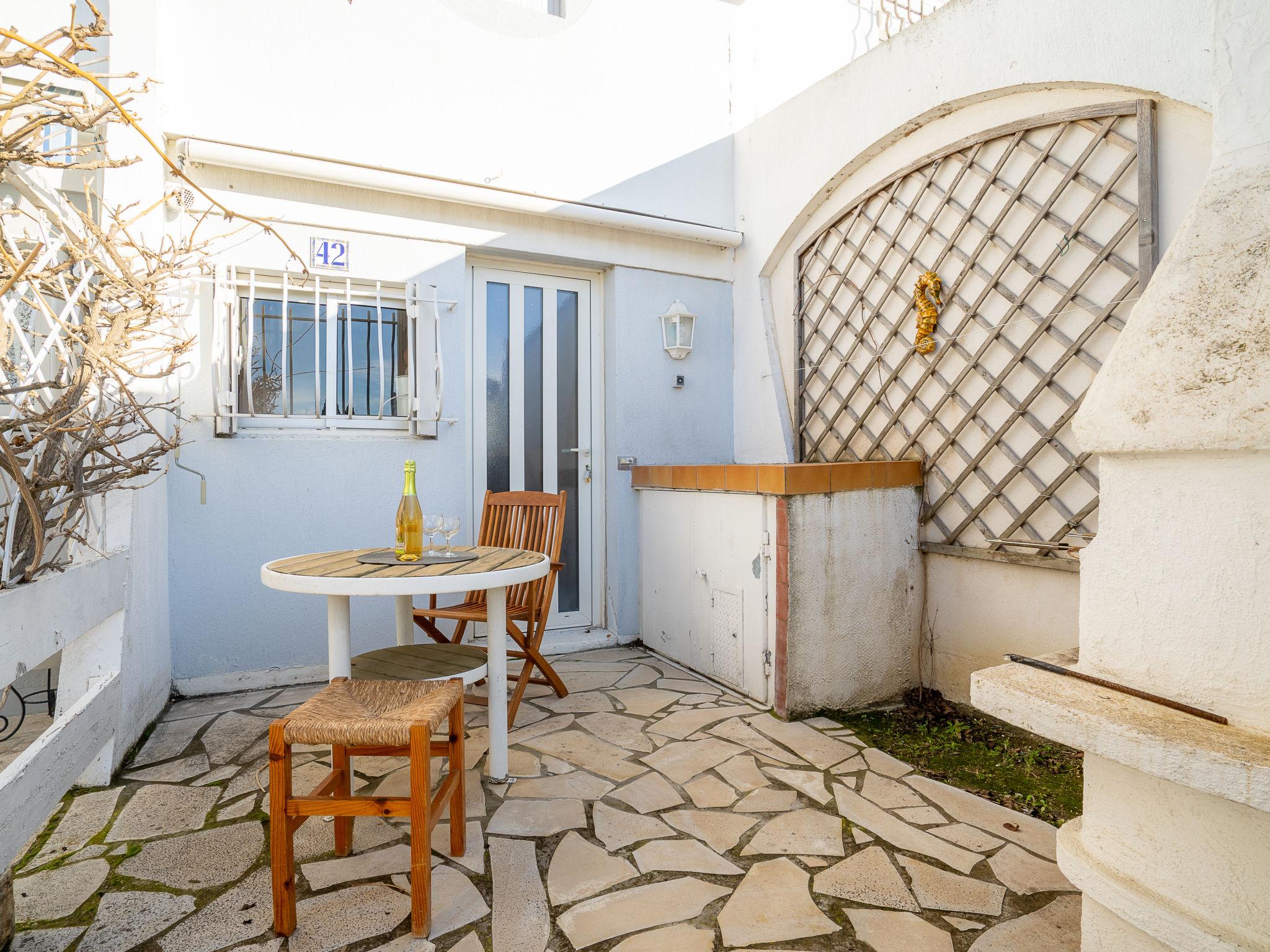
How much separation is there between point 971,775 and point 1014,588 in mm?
797

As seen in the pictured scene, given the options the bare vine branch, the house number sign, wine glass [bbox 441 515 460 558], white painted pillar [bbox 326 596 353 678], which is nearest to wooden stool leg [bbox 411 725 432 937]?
white painted pillar [bbox 326 596 353 678]

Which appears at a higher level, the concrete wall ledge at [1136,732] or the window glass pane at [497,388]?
the window glass pane at [497,388]

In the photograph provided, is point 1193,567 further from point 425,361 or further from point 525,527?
point 425,361

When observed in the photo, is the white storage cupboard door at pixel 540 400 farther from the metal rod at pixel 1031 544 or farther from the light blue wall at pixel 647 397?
the metal rod at pixel 1031 544

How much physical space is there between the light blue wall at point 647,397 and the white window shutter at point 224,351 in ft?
5.75

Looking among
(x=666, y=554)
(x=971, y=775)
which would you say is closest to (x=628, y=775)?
(x=971, y=775)

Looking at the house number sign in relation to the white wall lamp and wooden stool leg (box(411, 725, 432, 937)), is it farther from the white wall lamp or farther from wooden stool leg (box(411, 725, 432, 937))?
wooden stool leg (box(411, 725, 432, 937))

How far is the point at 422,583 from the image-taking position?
1760 millimetres

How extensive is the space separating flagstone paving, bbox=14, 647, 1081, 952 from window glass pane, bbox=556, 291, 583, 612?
4.31 ft

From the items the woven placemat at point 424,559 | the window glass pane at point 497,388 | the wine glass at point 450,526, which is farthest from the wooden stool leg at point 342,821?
the window glass pane at point 497,388

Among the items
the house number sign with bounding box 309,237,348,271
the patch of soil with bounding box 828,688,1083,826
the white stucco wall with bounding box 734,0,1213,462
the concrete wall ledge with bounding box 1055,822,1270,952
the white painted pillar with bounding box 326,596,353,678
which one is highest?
the white stucco wall with bounding box 734,0,1213,462

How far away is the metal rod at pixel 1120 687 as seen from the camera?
99cm

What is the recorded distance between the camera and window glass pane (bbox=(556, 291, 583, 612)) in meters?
3.75

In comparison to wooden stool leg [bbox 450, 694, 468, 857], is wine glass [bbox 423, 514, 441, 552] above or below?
above
